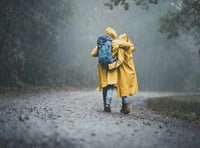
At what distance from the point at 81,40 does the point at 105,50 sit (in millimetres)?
25727

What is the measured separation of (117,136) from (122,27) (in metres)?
36.7

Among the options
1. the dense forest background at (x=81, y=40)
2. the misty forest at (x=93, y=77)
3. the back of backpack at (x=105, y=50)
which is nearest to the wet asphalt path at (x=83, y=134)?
the misty forest at (x=93, y=77)

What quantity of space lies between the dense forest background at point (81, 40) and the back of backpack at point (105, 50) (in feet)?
34.3

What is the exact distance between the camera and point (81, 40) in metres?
34.5

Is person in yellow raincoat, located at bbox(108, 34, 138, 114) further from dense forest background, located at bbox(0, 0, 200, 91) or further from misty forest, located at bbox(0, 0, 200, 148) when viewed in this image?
dense forest background, located at bbox(0, 0, 200, 91)

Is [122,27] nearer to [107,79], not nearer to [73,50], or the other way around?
[73,50]

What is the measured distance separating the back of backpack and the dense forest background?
10.5 m

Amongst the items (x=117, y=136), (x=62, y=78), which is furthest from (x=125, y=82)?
(x=62, y=78)

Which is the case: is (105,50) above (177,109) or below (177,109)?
above

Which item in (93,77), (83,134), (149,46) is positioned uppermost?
(149,46)

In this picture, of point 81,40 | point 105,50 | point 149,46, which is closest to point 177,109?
point 105,50

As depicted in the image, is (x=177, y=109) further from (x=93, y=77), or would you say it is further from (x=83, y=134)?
(x=93, y=77)

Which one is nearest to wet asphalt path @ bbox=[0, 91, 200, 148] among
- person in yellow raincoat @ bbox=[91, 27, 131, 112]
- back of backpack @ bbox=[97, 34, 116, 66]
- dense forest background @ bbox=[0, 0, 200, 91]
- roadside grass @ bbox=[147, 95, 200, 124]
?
person in yellow raincoat @ bbox=[91, 27, 131, 112]

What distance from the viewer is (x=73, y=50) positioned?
107ft
